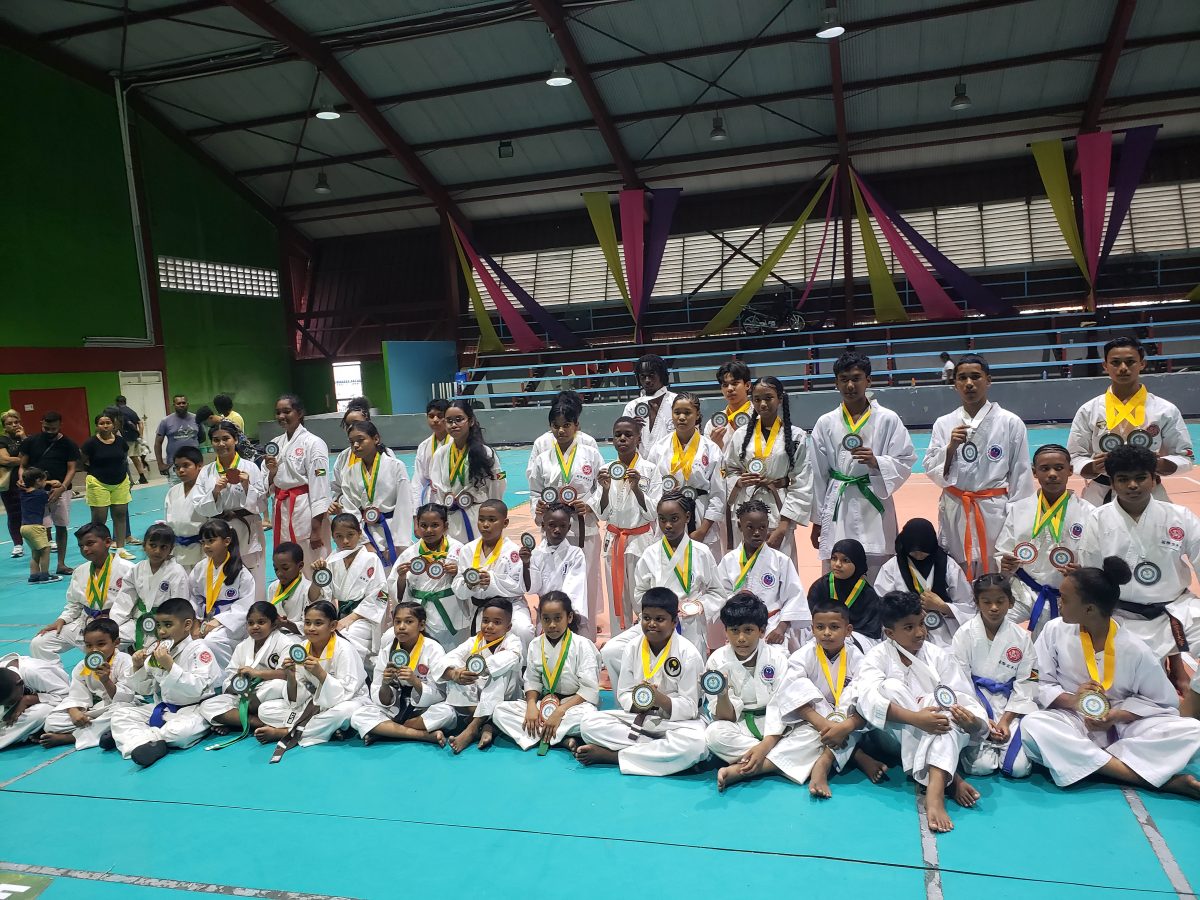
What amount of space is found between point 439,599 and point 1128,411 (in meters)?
3.98

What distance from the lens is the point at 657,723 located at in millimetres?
3816

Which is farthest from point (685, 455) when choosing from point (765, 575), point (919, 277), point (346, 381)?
point (346, 381)

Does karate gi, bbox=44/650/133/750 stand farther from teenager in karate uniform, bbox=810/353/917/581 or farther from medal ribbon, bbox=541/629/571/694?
teenager in karate uniform, bbox=810/353/917/581

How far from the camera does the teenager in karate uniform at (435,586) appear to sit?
468 centimetres

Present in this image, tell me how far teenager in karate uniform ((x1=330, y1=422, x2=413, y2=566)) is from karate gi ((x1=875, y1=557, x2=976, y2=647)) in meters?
3.06

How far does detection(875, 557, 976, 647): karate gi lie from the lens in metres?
4.14

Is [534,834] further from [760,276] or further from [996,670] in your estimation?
[760,276]

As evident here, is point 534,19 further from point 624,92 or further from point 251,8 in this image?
point 251,8

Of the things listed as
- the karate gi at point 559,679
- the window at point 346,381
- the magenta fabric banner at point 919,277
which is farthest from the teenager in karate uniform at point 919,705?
the window at point 346,381

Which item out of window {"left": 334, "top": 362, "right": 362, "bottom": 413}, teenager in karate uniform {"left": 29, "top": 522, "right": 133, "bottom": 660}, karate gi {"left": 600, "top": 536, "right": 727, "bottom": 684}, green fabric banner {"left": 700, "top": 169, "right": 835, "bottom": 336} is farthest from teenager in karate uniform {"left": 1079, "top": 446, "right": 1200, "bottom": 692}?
window {"left": 334, "top": 362, "right": 362, "bottom": 413}

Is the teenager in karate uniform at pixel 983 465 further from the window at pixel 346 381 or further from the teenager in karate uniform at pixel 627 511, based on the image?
the window at pixel 346 381

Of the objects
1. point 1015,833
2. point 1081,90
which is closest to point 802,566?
point 1015,833

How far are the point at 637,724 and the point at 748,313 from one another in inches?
613

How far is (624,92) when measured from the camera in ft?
51.9
